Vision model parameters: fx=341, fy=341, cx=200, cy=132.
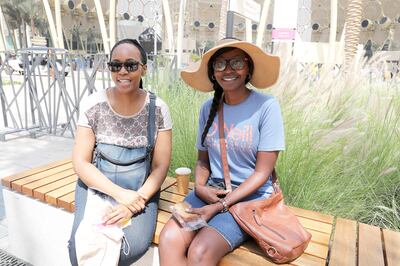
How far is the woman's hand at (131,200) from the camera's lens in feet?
6.39

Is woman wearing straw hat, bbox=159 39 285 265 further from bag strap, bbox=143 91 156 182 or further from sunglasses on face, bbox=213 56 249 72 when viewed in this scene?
bag strap, bbox=143 91 156 182

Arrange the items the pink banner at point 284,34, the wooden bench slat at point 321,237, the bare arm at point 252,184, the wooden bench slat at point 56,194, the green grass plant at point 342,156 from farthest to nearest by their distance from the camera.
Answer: the pink banner at point 284,34, the green grass plant at point 342,156, the wooden bench slat at point 56,194, the wooden bench slat at point 321,237, the bare arm at point 252,184

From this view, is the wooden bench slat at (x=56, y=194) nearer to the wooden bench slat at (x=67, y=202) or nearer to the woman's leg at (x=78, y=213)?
the wooden bench slat at (x=67, y=202)

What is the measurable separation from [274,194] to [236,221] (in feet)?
0.91

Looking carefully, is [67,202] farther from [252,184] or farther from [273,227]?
[273,227]

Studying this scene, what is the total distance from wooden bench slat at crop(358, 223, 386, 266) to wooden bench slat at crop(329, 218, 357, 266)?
31 millimetres

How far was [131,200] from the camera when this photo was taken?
196 cm

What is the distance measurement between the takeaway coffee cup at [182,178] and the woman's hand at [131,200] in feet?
1.85

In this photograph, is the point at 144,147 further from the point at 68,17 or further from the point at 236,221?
the point at 68,17

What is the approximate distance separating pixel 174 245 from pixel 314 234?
2.81 feet

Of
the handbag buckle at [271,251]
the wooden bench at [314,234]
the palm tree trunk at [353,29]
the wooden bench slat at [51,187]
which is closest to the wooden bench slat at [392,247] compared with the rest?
the wooden bench at [314,234]

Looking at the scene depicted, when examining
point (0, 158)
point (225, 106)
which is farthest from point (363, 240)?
point (0, 158)

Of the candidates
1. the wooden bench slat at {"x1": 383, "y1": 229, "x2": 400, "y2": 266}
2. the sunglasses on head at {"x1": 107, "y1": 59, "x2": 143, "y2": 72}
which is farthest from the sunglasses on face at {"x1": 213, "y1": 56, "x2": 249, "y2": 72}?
the wooden bench slat at {"x1": 383, "y1": 229, "x2": 400, "y2": 266}

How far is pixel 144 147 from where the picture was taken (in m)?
2.10
